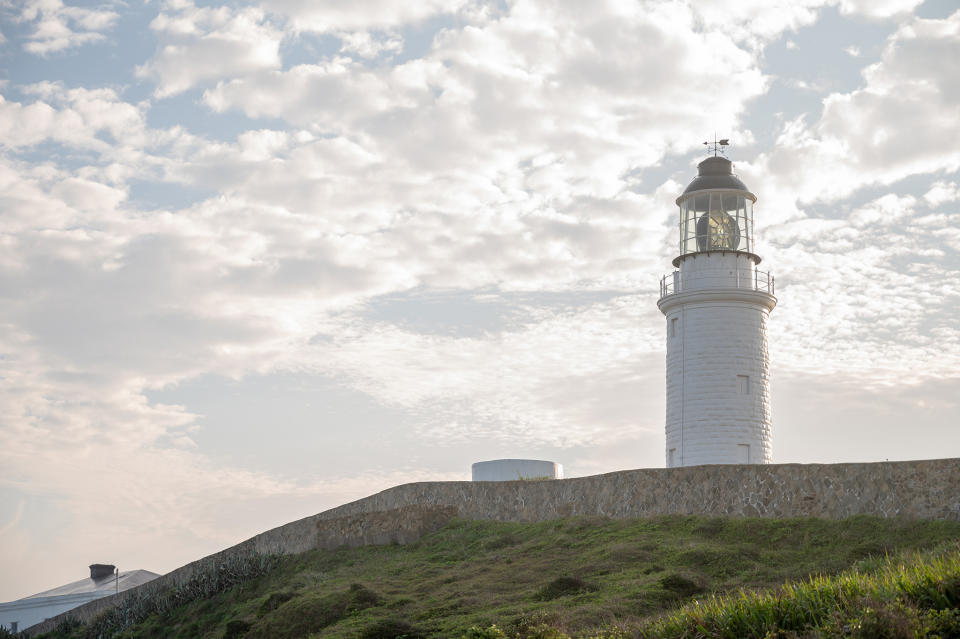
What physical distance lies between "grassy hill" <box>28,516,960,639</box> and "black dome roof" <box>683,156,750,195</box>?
1295 centimetres

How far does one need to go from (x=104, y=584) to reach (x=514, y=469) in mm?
23579

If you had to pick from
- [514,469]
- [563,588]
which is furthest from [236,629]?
[514,469]

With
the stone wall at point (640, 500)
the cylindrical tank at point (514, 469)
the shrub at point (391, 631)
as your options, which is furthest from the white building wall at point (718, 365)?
the shrub at point (391, 631)

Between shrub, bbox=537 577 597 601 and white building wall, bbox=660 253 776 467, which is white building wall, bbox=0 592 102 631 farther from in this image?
shrub, bbox=537 577 597 601

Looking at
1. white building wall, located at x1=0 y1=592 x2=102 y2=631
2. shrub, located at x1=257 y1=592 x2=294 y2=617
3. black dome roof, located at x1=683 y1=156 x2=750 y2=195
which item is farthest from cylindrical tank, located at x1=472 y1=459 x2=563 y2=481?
white building wall, located at x1=0 y1=592 x2=102 y2=631

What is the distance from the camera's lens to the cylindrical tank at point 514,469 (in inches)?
1544

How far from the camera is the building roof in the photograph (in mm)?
47266

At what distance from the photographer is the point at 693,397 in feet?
95.9

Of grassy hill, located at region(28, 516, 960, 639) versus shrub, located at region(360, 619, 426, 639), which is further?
shrub, located at region(360, 619, 426, 639)

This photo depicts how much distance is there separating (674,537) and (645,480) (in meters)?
2.70

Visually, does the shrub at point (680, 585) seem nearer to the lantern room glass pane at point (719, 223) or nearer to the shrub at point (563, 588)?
the shrub at point (563, 588)

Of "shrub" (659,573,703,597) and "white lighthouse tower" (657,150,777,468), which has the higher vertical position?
"white lighthouse tower" (657,150,777,468)

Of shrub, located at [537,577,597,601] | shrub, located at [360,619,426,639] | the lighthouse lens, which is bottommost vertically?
shrub, located at [360,619,426,639]

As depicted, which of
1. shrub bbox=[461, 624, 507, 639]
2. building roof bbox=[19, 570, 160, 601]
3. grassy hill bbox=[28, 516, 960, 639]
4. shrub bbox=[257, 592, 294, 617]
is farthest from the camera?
building roof bbox=[19, 570, 160, 601]
